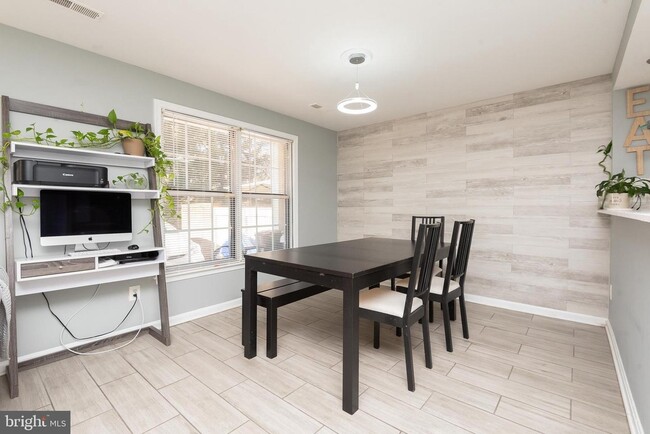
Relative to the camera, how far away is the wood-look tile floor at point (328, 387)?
1.63m

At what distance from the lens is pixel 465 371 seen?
2.13 m

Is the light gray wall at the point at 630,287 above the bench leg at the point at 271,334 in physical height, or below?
above

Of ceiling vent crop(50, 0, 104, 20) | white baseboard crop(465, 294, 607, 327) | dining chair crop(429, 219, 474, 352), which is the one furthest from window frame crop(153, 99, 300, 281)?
white baseboard crop(465, 294, 607, 327)

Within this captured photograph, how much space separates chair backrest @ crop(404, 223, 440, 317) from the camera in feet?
6.23

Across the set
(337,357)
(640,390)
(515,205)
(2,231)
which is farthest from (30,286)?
(515,205)

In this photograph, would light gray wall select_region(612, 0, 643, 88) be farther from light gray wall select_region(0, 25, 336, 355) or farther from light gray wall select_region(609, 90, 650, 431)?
light gray wall select_region(0, 25, 336, 355)

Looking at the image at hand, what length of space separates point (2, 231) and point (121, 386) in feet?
4.49

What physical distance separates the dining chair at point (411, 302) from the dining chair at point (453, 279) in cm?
30

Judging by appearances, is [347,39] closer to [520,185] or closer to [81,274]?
[520,185]

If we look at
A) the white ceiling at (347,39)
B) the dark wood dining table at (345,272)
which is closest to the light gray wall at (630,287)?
the white ceiling at (347,39)

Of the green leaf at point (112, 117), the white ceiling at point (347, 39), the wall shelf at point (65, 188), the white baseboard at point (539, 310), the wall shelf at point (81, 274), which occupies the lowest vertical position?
the white baseboard at point (539, 310)

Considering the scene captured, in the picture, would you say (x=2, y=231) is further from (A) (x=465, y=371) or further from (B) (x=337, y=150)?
(B) (x=337, y=150)

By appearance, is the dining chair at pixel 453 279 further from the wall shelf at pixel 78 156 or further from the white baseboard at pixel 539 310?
the wall shelf at pixel 78 156

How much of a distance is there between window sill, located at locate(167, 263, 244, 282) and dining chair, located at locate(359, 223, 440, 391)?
190 centimetres
